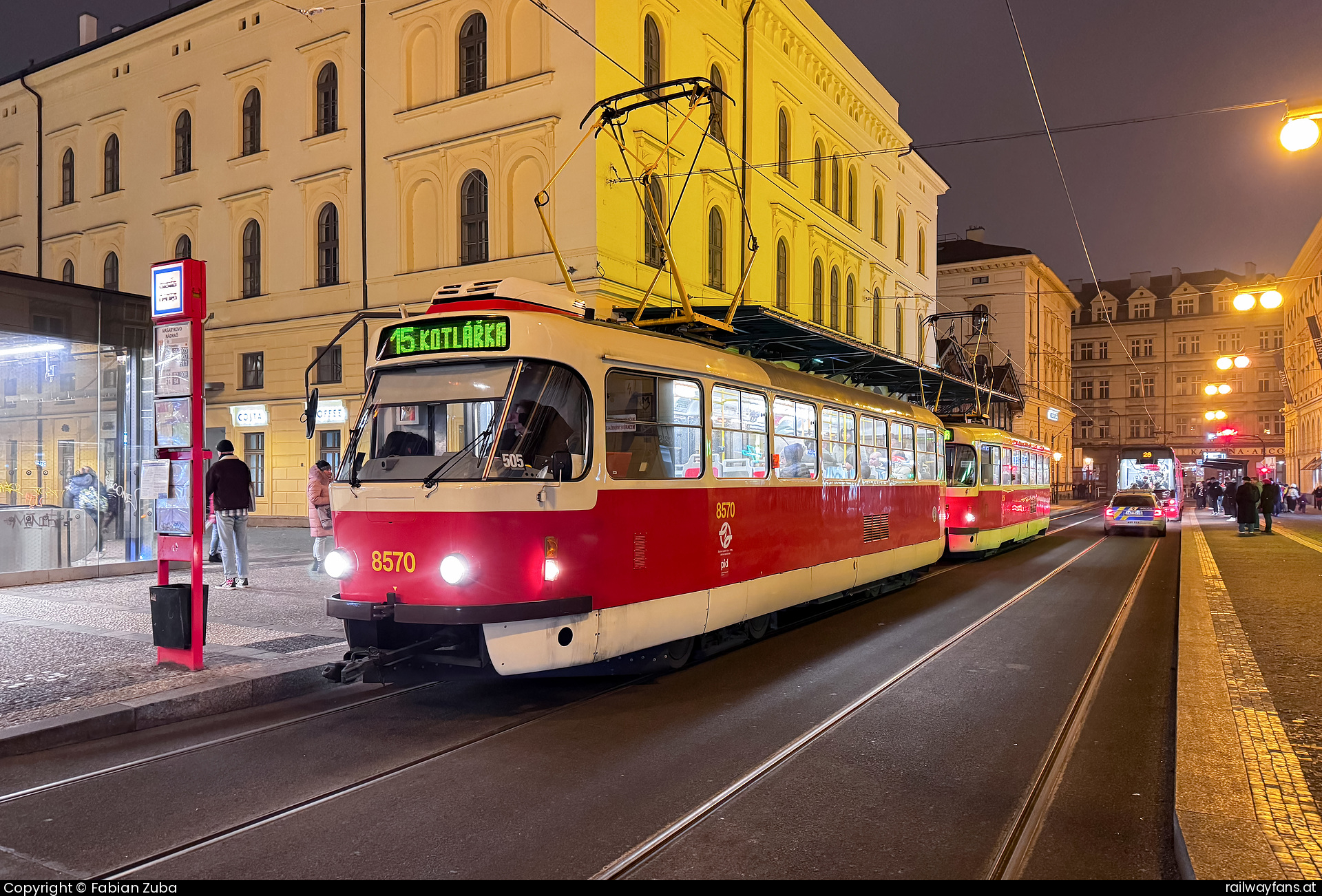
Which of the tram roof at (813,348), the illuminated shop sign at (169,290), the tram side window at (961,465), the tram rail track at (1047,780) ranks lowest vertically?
the tram rail track at (1047,780)

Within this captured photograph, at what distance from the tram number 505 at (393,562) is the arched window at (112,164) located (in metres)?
31.4

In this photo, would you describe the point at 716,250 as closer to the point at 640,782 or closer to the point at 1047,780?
the point at 1047,780

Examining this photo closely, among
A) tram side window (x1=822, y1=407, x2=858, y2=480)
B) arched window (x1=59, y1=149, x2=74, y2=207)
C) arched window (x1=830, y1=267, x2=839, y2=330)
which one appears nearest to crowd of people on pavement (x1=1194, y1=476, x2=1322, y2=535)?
arched window (x1=830, y1=267, x2=839, y2=330)

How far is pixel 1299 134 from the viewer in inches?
322

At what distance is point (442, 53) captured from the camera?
2425 cm

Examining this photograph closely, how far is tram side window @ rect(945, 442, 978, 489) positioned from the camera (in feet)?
63.1

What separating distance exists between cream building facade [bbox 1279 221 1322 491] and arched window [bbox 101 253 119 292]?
52.4 metres

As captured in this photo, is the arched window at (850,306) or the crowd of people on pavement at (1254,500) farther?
the arched window at (850,306)

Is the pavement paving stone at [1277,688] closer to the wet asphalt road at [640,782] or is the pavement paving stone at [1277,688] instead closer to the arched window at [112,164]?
the wet asphalt road at [640,782]

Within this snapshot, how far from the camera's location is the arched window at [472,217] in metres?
23.8

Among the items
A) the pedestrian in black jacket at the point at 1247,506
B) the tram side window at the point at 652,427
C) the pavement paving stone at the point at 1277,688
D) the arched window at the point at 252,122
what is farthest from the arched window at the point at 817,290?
the tram side window at the point at 652,427

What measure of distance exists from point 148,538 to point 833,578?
11127 mm

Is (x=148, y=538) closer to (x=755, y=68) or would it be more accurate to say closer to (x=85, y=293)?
(x=85, y=293)

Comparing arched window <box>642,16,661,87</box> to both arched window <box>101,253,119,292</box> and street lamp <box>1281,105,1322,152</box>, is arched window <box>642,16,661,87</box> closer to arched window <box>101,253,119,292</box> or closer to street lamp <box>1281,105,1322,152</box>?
street lamp <box>1281,105,1322,152</box>
